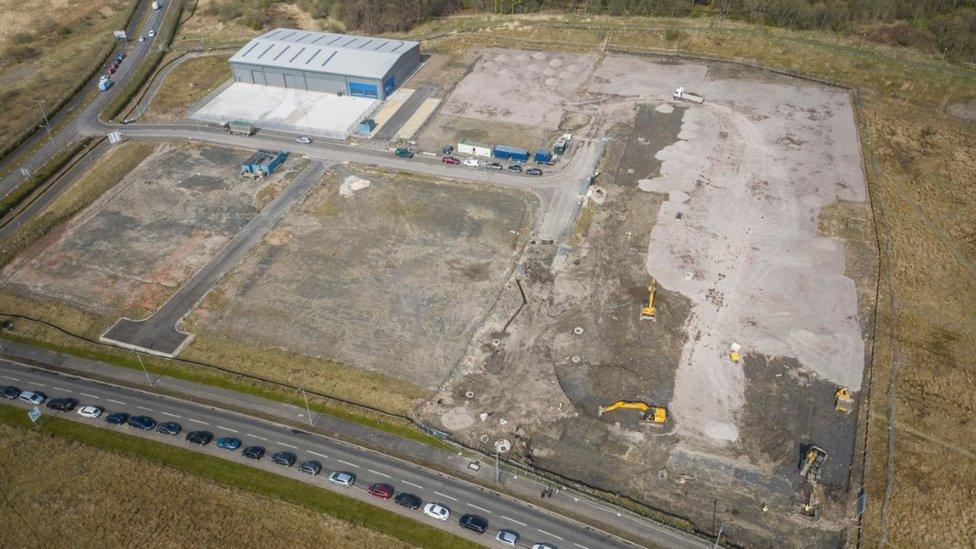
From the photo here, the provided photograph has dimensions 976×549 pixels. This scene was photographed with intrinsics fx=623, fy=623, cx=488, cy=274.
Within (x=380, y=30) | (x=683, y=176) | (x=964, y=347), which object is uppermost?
(x=380, y=30)

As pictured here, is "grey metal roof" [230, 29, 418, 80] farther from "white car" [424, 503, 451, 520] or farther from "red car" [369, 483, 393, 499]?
"white car" [424, 503, 451, 520]

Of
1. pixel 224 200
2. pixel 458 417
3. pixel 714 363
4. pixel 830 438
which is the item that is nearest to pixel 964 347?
pixel 830 438

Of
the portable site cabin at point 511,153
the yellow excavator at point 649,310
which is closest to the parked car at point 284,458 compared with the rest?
the yellow excavator at point 649,310

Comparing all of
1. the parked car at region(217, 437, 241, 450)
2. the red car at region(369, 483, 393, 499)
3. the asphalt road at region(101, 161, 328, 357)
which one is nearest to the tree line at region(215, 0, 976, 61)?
the asphalt road at region(101, 161, 328, 357)

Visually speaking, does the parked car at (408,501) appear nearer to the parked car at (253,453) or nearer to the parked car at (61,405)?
the parked car at (253,453)

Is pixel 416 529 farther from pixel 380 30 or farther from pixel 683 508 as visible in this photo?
pixel 380 30

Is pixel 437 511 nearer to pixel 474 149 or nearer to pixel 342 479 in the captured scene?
pixel 342 479
